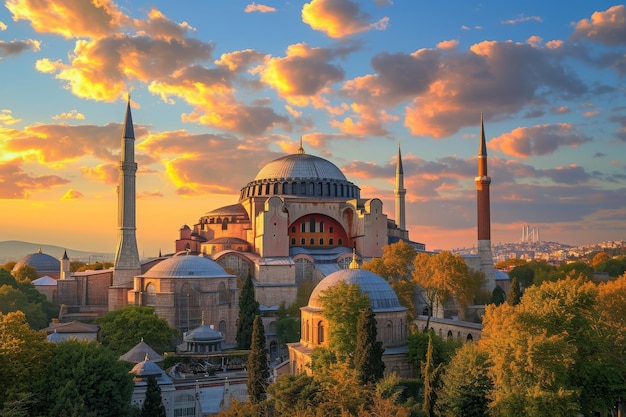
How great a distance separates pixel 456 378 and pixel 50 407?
13275 mm

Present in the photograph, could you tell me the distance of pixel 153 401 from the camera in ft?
77.5

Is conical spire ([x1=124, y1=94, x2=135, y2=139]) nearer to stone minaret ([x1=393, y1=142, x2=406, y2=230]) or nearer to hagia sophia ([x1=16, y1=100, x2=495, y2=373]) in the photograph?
hagia sophia ([x1=16, y1=100, x2=495, y2=373])

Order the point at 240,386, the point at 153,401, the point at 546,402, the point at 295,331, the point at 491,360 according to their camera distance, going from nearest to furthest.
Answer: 1. the point at 546,402
2. the point at 491,360
3. the point at 153,401
4. the point at 240,386
5. the point at 295,331

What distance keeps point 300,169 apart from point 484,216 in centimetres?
1561

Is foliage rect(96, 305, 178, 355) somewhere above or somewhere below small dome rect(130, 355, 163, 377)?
above

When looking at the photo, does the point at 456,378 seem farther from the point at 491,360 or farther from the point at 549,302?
the point at 549,302

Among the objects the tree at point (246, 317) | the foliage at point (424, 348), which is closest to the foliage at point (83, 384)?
the foliage at point (424, 348)

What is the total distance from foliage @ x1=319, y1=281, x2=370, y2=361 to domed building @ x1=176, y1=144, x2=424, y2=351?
14654 millimetres

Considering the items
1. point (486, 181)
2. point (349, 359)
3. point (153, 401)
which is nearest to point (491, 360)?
point (349, 359)

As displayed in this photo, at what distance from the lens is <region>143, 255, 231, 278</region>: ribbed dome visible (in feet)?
127

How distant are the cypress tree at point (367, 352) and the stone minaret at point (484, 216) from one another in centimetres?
2853

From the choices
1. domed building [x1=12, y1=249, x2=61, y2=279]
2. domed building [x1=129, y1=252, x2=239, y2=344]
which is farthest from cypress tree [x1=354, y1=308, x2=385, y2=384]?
domed building [x1=12, y1=249, x2=61, y2=279]

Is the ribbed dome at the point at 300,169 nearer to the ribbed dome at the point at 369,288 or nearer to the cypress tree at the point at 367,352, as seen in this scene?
the ribbed dome at the point at 369,288

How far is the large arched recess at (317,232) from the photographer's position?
166 ft
